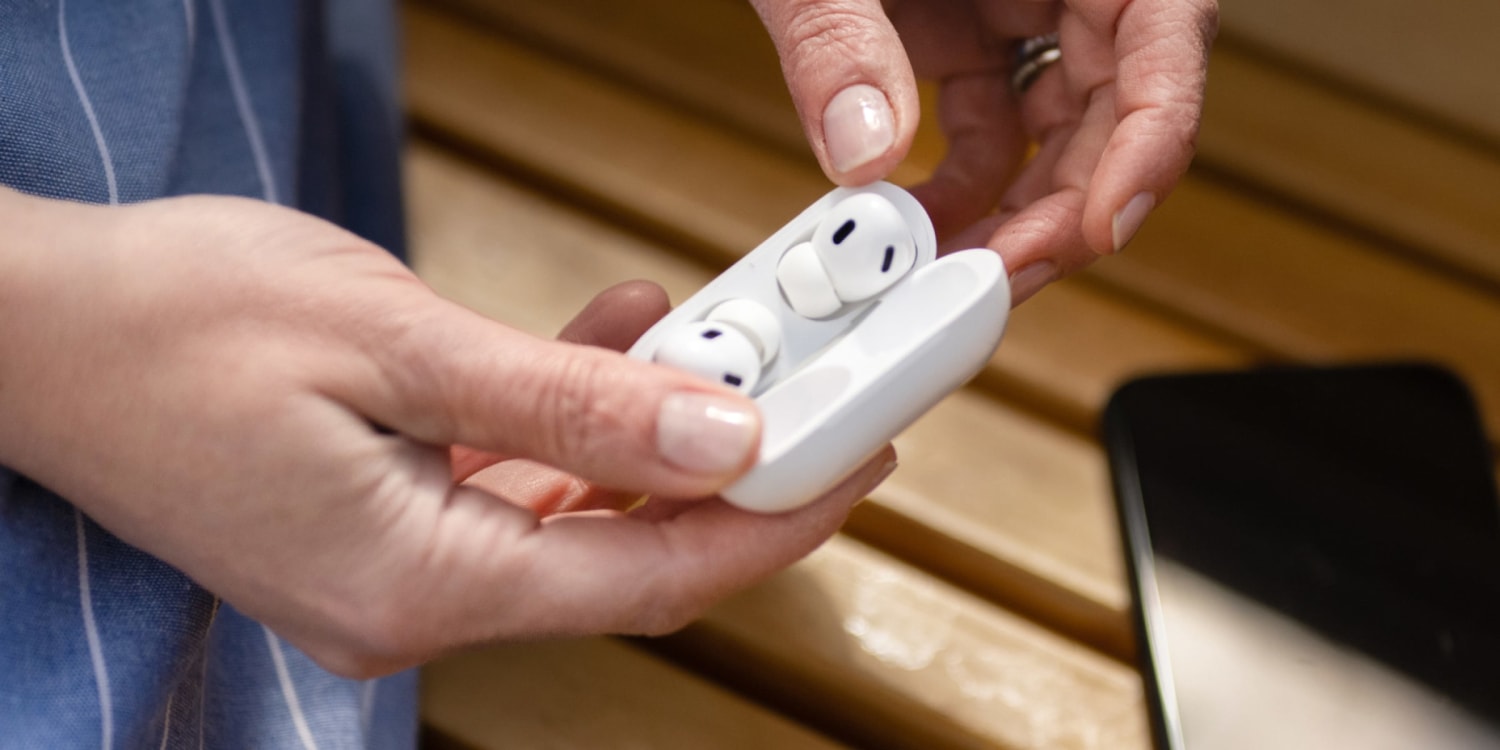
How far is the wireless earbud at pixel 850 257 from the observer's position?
481 millimetres

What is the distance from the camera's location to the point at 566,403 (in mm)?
416

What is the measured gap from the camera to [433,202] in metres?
0.79

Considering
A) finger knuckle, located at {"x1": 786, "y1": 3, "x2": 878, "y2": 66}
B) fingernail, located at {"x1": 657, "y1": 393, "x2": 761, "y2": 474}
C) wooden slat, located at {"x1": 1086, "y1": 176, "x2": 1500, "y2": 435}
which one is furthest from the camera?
wooden slat, located at {"x1": 1086, "y1": 176, "x2": 1500, "y2": 435}

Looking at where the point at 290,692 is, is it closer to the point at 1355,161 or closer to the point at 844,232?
the point at 844,232

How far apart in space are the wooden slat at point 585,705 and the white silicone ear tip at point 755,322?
0.22 meters

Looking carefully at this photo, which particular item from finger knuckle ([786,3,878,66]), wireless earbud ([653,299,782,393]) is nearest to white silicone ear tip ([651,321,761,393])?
wireless earbud ([653,299,782,393])

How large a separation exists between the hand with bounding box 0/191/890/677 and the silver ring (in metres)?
0.34

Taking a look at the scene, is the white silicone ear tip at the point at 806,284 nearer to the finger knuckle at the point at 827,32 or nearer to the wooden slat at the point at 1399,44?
the finger knuckle at the point at 827,32

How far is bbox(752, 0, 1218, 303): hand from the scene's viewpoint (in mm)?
507

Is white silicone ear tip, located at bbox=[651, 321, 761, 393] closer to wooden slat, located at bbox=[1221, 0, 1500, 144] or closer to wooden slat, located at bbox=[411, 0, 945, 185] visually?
wooden slat, located at bbox=[411, 0, 945, 185]

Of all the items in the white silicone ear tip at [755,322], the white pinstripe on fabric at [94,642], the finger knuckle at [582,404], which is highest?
the finger knuckle at [582,404]

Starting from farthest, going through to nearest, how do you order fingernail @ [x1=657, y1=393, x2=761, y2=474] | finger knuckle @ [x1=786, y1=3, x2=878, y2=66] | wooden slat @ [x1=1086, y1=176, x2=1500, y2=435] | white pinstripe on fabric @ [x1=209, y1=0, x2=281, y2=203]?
wooden slat @ [x1=1086, y1=176, x2=1500, y2=435] → white pinstripe on fabric @ [x1=209, y1=0, x2=281, y2=203] → finger knuckle @ [x1=786, y1=3, x2=878, y2=66] → fingernail @ [x1=657, y1=393, x2=761, y2=474]

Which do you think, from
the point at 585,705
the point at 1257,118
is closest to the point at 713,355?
the point at 585,705

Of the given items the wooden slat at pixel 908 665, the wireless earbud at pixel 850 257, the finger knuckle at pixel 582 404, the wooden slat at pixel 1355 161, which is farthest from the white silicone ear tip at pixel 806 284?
the wooden slat at pixel 1355 161
